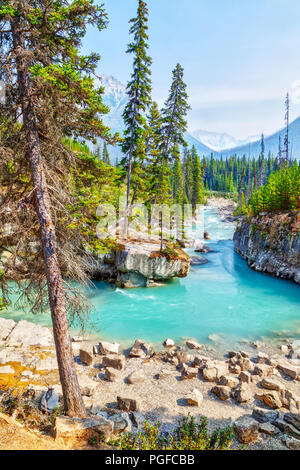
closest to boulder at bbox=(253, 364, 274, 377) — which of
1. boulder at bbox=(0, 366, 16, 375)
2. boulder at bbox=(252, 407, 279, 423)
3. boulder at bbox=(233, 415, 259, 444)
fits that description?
boulder at bbox=(252, 407, 279, 423)

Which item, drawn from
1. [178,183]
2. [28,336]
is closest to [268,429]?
[28,336]

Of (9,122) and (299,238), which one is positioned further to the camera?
(299,238)

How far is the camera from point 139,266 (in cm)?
2083

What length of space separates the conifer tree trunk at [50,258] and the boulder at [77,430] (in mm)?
601

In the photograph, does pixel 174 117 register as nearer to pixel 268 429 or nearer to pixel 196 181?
pixel 268 429

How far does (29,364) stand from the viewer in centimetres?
1012

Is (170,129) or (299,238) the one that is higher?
(170,129)

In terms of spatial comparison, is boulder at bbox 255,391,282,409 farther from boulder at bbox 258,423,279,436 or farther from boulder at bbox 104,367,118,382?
boulder at bbox 104,367,118,382

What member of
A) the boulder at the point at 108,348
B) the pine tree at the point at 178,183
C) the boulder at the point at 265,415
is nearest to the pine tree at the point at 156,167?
the boulder at the point at 108,348

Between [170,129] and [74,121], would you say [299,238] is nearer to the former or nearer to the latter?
[170,129]

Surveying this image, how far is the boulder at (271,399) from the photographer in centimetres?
813

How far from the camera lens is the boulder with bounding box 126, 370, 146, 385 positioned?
375 inches
